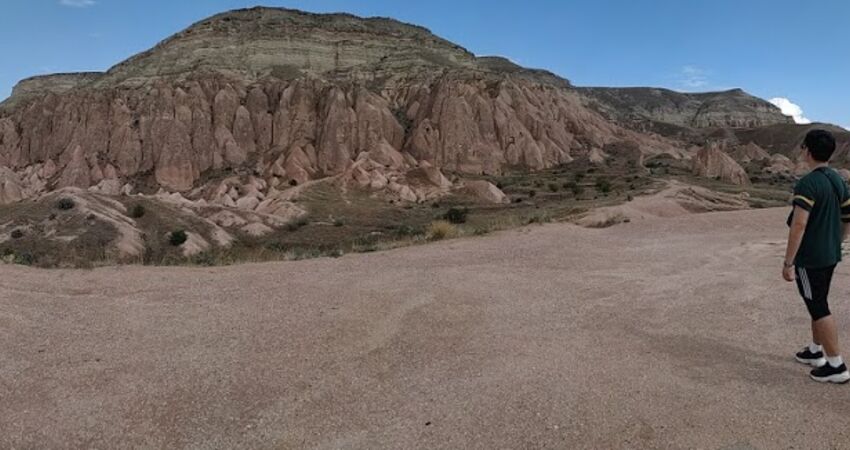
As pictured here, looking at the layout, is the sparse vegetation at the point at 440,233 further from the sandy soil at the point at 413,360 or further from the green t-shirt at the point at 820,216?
Answer: the green t-shirt at the point at 820,216

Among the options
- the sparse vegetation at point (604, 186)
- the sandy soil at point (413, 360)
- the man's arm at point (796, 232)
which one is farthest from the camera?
the sparse vegetation at point (604, 186)

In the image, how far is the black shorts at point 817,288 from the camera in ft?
16.9

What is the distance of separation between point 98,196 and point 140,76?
135ft

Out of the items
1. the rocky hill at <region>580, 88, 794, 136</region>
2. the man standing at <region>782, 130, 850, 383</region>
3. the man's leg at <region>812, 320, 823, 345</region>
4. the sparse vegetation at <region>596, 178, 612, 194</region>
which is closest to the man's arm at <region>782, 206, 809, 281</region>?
the man standing at <region>782, 130, 850, 383</region>

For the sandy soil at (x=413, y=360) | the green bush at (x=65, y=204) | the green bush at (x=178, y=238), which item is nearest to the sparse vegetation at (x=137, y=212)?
the green bush at (x=65, y=204)

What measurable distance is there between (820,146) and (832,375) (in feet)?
5.99

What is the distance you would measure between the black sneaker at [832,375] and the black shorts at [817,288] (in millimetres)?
410

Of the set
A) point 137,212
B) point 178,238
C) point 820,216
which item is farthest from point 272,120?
point 820,216

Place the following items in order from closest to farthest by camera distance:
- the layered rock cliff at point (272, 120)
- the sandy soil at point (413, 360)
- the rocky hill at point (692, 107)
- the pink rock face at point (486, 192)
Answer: the sandy soil at point (413, 360) < the pink rock face at point (486, 192) < the layered rock cliff at point (272, 120) < the rocky hill at point (692, 107)

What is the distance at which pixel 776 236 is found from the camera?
45.2ft

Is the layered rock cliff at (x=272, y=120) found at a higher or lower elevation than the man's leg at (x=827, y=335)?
higher

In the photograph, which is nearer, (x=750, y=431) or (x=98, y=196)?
(x=750, y=431)

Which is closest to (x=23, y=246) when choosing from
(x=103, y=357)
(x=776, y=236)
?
(x=103, y=357)

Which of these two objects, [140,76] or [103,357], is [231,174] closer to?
[140,76]
